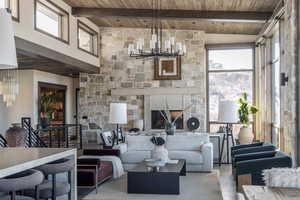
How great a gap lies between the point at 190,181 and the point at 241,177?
1.59 metres

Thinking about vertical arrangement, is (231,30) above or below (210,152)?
above

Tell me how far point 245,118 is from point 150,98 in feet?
10.4

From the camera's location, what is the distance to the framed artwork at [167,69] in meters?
12.5

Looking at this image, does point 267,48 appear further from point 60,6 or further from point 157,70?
point 60,6

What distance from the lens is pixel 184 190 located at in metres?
6.07

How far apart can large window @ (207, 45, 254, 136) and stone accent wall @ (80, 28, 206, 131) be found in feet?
2.62

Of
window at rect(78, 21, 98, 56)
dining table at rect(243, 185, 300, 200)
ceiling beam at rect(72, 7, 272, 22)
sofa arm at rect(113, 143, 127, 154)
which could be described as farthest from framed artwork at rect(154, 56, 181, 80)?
dining table at rect(243, 185, 300, 200)

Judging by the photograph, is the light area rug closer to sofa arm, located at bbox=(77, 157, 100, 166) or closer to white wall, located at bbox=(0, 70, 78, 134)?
sofa arm, located at bbox=(77, 157, 100, 166)

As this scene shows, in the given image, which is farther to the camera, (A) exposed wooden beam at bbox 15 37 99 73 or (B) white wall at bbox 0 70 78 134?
(B) white wall at bbox 0 70 78 134

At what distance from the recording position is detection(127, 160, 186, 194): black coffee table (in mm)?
5785

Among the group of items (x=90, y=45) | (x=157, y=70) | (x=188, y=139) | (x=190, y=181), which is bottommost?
(x=190, y=181)

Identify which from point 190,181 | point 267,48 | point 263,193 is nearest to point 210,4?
point 267,48

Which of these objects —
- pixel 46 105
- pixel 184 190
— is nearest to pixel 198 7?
pixel 184 190

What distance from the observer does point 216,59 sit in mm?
13289
